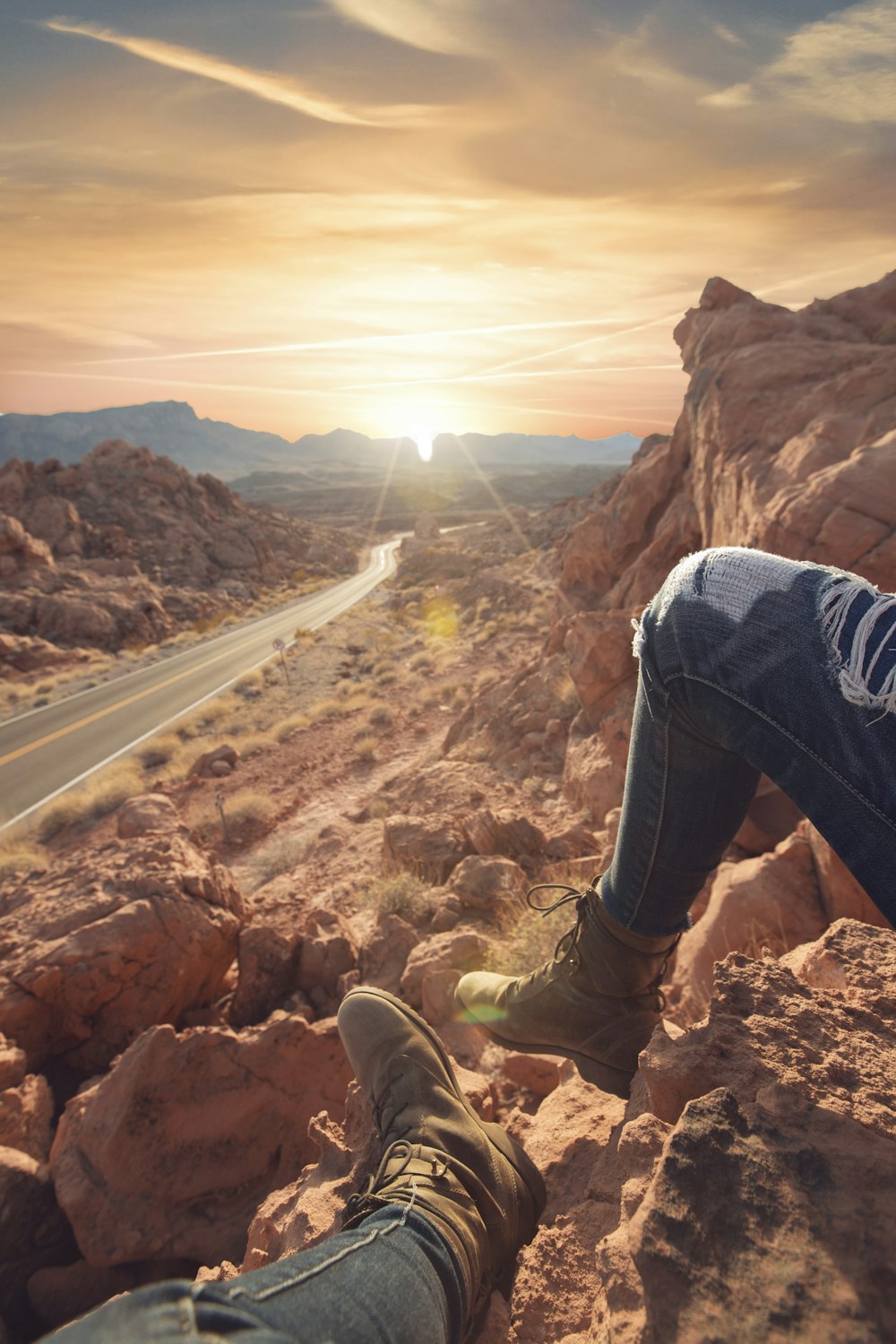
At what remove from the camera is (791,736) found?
44.3 inches

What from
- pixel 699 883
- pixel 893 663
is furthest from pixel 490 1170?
pixel 893 663

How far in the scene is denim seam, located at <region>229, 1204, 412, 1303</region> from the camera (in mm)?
935

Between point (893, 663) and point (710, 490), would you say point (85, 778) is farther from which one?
point (893, 663)

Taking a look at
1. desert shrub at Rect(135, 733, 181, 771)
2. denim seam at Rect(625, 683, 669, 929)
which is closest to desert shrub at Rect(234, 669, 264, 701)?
desert shrub at Rect(135, 733, 181, 771)

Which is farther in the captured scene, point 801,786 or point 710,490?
point 710,490

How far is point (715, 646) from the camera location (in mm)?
1227

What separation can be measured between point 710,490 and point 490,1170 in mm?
5885

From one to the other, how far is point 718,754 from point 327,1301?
117cm

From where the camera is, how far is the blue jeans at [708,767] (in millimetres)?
917

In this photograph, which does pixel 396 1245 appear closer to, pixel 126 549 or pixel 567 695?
pixel 567 695

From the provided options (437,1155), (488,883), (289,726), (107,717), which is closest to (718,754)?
(437,1155)

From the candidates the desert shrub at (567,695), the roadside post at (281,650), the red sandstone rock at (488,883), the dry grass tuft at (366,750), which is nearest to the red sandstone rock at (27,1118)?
the red sandstone rock at (488,883)

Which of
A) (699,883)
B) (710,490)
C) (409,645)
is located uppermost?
(710,490)

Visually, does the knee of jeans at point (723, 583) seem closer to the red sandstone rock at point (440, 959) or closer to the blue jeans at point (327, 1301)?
the blue jeans at point (327, 1301)
